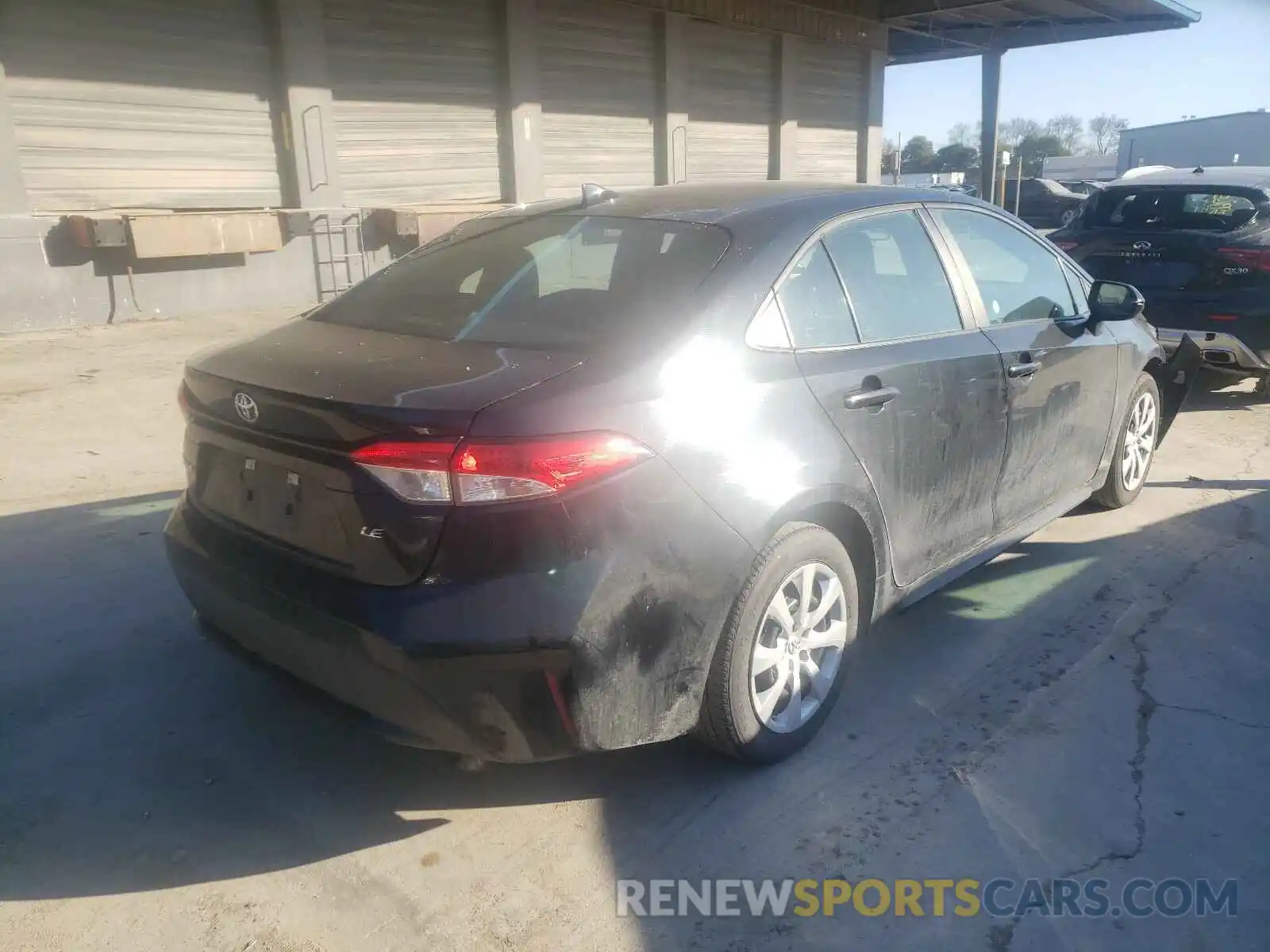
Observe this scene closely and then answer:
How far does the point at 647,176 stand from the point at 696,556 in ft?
46.6

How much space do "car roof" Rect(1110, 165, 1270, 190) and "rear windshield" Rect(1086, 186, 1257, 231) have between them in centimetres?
5

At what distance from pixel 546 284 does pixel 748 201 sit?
737 mm

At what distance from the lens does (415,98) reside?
12.3 metres

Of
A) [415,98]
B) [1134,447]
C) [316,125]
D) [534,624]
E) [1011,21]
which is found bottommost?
[1134,447]

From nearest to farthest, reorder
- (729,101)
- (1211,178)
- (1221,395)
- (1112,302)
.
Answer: (1112,302)
(1211,178)
(1221,395)
(729,101)

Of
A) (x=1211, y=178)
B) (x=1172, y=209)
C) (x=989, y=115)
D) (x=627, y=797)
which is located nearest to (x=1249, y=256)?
(x=1172, y=209)

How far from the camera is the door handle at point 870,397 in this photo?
118 inches

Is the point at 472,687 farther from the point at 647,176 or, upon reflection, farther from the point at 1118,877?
the point at 647,176

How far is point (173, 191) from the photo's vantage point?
33.9 ft

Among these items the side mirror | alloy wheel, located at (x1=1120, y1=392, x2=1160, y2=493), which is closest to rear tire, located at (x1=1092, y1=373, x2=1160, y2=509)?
alloy wheel, located at (x1=1120, y1=392, x2=1160, y2=493)

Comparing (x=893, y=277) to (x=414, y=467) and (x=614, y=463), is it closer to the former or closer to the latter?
(x=614, y=463)

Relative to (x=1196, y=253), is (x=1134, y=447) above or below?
below

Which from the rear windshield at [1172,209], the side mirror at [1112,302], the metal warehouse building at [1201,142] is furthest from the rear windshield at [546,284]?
the metal warehouse building at [1201,142]

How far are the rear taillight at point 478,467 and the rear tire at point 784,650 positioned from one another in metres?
0.67
